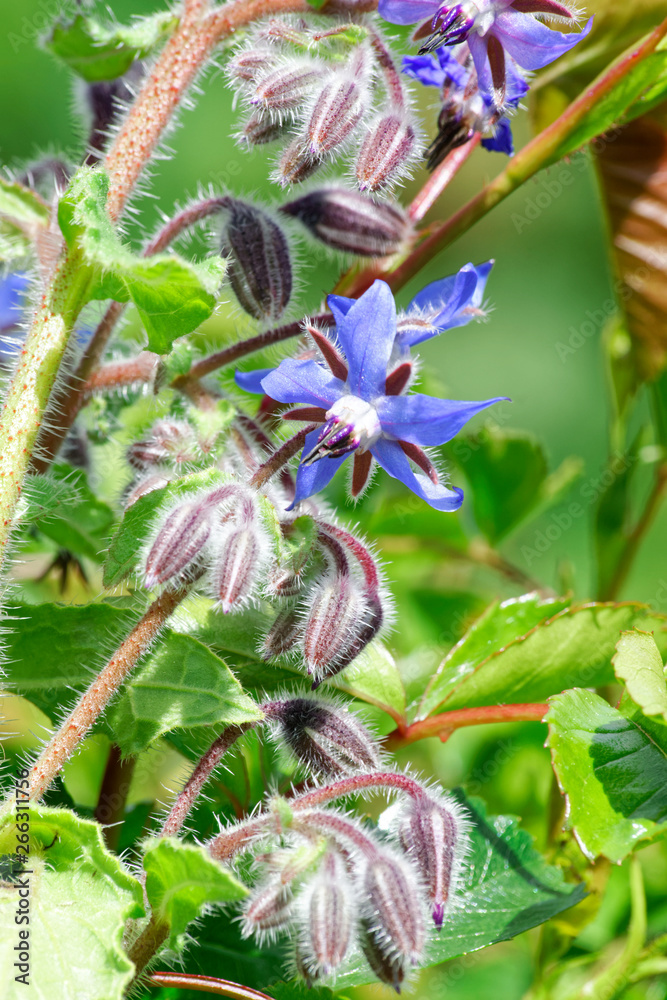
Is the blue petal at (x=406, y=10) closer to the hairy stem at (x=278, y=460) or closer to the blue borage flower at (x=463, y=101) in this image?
the blue borage flower at (x=463, y=101)

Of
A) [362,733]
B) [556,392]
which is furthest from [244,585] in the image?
[556,392]

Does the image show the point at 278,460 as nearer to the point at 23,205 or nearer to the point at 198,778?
the point at 198,778

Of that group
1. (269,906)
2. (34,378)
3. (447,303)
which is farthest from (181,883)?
(447,303)

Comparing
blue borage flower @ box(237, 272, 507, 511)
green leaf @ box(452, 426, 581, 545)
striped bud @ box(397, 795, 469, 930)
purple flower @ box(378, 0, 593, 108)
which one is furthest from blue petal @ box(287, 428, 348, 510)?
green leaf @ box(452, 426, 581, 545)

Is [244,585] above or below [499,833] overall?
above

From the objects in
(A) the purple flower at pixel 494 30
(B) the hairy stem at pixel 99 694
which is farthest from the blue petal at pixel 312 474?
(A) the purple flower at pixel 494 30

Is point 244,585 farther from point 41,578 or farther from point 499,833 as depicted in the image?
point 41,578

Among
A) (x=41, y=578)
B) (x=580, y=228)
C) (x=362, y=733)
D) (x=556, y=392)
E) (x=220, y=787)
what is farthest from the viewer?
(x=580, y=228)
